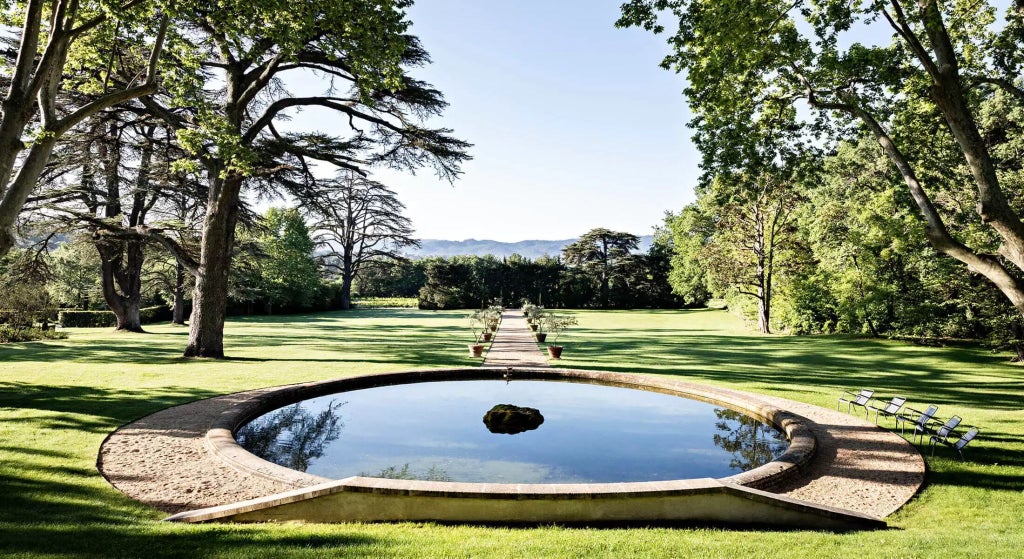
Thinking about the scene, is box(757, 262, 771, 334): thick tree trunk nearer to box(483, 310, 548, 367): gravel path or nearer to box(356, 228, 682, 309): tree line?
box(483, 310, 548, 367): gravel path

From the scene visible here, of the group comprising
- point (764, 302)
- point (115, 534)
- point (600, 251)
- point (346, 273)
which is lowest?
point (115, 534)

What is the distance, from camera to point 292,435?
844 cm

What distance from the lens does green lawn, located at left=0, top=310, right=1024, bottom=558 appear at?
164 inches

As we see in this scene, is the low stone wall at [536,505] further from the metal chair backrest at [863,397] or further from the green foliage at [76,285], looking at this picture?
the green foliage at [76,285]

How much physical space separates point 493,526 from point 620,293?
2034 inches

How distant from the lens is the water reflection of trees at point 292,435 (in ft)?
24.3

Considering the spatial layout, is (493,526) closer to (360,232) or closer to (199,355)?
(199,355)

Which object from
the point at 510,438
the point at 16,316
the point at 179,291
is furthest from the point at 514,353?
the point at 179,291

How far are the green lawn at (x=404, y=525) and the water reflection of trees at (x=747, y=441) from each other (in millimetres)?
1897

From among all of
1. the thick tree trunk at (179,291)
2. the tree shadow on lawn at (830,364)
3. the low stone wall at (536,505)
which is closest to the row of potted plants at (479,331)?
the tree shadow on lawn at (830,364)

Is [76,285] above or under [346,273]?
under

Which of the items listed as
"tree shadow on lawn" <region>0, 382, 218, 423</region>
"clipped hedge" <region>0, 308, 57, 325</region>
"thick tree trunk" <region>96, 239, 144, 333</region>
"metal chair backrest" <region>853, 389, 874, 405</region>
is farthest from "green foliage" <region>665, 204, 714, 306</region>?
"clipped hedge" <region>0, 308, 57, 325</region>

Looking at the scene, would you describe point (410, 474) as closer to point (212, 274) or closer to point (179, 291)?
point (212, 274)

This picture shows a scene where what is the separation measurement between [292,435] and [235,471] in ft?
7.70
